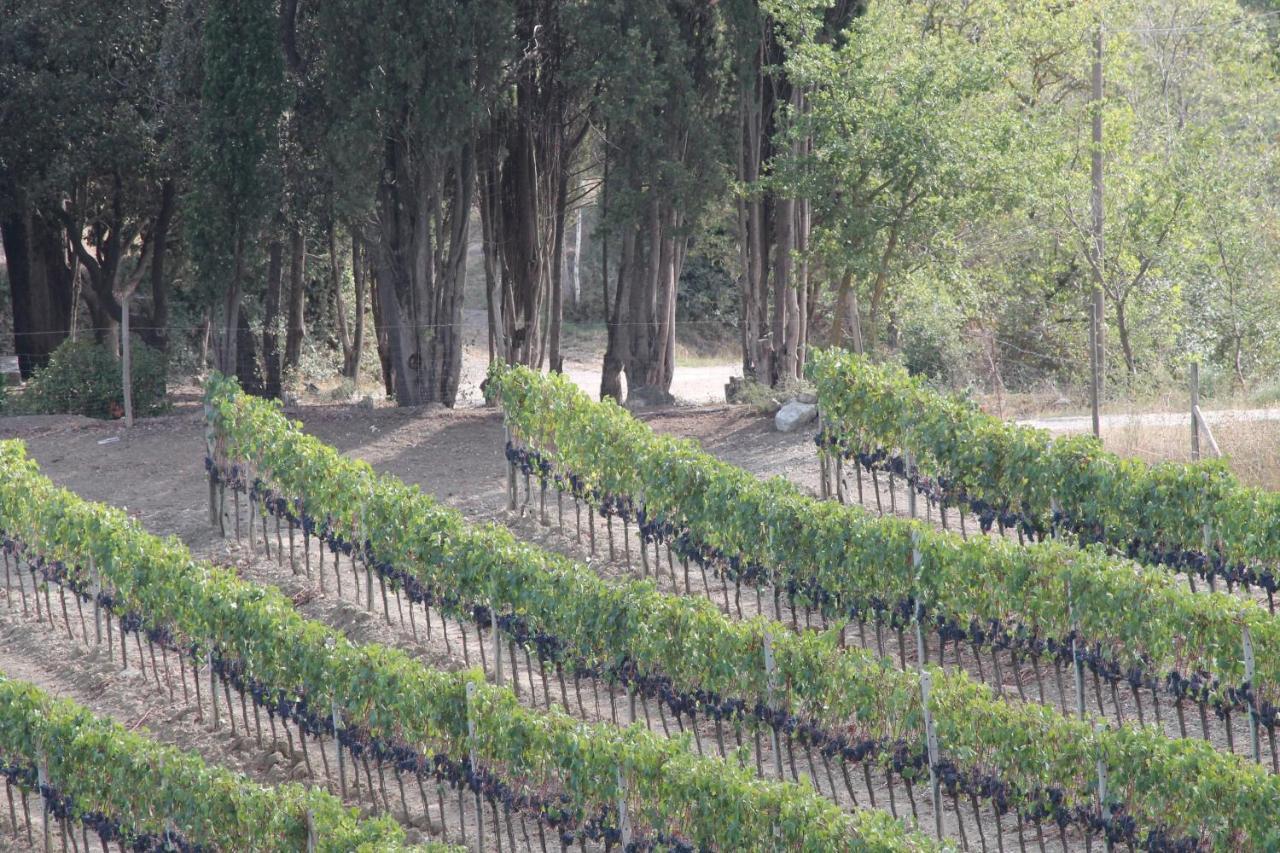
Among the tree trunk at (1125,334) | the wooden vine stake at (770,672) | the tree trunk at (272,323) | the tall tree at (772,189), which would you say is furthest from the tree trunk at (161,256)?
the wooden vine stake at (770,672)

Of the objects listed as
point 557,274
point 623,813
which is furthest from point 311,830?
point 557,274

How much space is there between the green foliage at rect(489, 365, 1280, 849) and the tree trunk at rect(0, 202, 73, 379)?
16.5m

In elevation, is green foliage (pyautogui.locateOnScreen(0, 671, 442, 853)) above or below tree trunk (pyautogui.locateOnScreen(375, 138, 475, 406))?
below

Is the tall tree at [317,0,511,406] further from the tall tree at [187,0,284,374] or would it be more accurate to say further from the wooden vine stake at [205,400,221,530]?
the wooden vine stake at [205,400,221,530]

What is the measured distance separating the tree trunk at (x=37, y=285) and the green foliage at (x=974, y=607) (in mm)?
16456

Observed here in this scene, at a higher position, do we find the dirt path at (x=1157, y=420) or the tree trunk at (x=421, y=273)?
the tree trunk at (x=421, y=273)

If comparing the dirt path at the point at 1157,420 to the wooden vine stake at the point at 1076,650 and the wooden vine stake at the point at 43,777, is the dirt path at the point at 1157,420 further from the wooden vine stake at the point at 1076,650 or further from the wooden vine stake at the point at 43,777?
the wooden vine stake at the point at 43,777

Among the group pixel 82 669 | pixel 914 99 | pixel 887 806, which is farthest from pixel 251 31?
pixel 887 806

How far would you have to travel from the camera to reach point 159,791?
8.27m

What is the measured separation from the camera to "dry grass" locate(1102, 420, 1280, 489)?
14.2 m

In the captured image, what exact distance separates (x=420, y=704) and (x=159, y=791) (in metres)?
1.54

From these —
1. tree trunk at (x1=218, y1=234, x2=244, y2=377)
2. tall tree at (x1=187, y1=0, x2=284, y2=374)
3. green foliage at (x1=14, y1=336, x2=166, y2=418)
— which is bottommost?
green foliage at (x1=14, y1=336, x2=166, y2=418)

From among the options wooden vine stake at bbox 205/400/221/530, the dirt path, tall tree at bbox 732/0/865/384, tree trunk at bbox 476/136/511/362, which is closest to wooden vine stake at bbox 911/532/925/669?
the dirt path

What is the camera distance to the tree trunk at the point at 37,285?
88.6 feet
